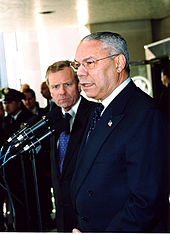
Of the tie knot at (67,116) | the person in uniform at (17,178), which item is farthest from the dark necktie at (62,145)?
the person in uniform at (17,178)

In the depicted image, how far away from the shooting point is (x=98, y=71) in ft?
5.13

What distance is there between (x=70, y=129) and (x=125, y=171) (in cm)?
100

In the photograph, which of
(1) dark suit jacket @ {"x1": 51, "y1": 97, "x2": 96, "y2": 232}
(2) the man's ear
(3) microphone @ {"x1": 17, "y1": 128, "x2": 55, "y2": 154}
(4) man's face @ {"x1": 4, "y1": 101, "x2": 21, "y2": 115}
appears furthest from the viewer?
(4) man's face @ {"x1": 4, "y1": 101, "x2": 21, "y2": 115}

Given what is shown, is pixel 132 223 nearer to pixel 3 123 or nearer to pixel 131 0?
pixel 3 123

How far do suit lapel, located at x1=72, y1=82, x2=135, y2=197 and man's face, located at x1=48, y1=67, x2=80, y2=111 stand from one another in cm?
98

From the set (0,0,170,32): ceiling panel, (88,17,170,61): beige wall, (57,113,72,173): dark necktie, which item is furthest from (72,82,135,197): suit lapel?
(88,17,170,61): beige wall

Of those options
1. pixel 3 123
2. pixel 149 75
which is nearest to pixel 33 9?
pixel 3 123

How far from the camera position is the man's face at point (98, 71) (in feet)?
5.10

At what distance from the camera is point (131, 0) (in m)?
5.89

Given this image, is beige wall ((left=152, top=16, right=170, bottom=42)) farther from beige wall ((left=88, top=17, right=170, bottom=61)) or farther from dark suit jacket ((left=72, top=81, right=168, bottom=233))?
dark suit jacket ((left=72, top=81, right=168, bottom=233))

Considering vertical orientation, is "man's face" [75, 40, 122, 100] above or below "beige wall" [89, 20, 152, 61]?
below

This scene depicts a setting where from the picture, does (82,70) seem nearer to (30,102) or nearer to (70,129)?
(70,129)

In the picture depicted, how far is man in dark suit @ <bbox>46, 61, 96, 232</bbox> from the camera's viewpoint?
220cm

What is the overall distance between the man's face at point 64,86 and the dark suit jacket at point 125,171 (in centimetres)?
96
